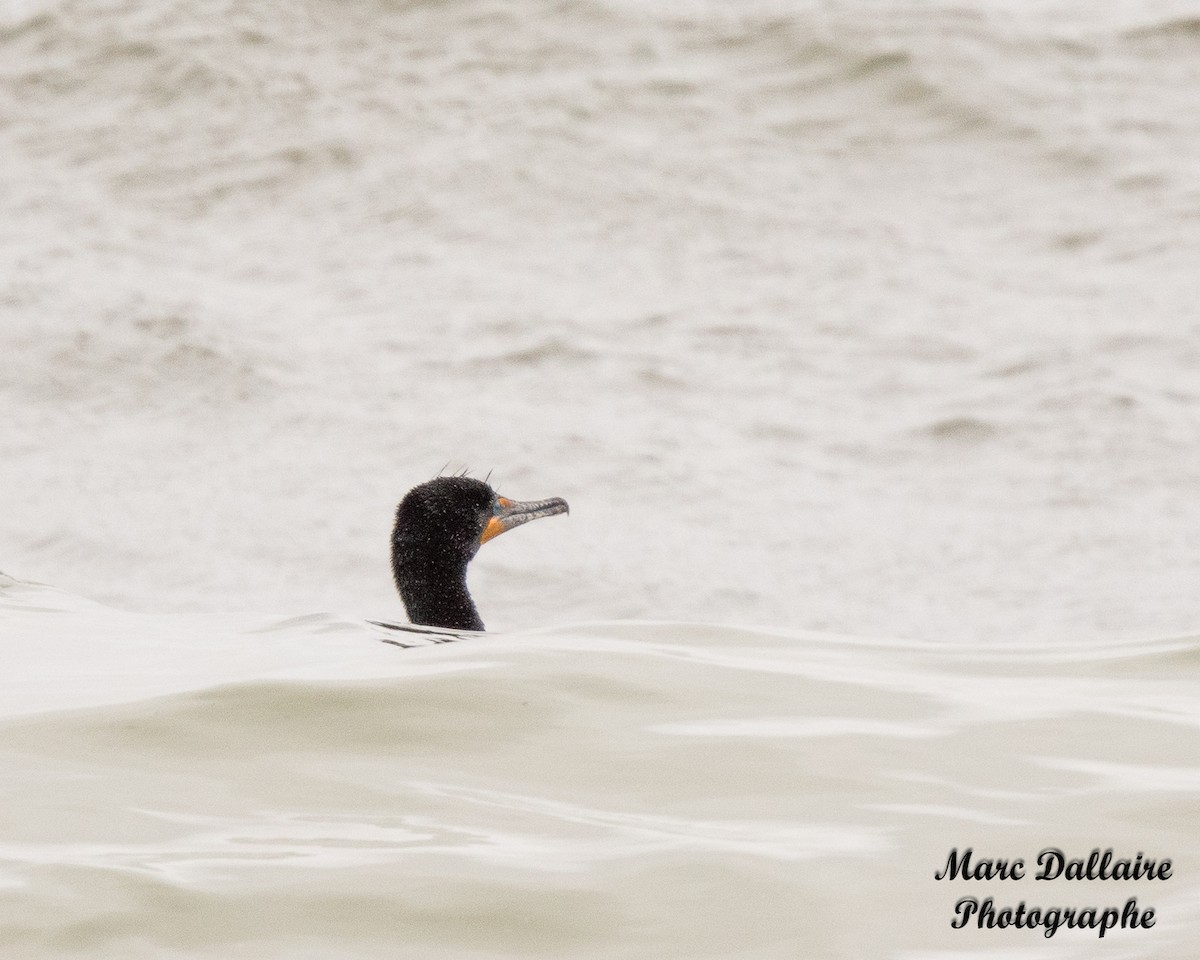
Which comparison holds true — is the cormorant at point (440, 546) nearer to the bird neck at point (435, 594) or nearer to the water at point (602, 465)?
the bird neck at point (435, 594)

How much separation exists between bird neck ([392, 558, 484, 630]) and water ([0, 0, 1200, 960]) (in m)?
0.72

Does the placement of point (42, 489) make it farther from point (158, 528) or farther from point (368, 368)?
point (368, 368)

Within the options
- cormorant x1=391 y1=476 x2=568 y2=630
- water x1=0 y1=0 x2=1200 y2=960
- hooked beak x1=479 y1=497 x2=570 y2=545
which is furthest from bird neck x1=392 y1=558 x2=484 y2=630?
water x1=0 y1=0 x2=1200 y2=960

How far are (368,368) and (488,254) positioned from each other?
2.84 metres

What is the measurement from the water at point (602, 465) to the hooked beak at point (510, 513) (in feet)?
1.82

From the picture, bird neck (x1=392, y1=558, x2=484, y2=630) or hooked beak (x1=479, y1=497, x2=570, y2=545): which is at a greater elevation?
hooked beak (x1=479, y1=497, x2=570, y2=545)

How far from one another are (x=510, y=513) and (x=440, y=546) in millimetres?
559

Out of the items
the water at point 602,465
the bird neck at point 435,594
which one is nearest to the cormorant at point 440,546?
the bird neck at point 435,594

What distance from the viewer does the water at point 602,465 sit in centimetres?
349

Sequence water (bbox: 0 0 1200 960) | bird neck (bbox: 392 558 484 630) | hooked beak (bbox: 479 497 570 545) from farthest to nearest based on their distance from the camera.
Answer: hooked beak (bbox: 479 497 570 545) → bird neck (bbox: 392 558 484 630) → water (bbox: 0 0 1200 960)

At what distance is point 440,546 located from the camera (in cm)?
720

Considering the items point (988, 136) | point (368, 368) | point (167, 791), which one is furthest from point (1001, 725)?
point (988, 136)

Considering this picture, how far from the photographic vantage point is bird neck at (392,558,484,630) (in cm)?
709

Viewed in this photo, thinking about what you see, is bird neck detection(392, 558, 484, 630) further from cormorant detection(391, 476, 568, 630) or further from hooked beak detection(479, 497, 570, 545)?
hooked beak detection(479, 497, 570, 545)
